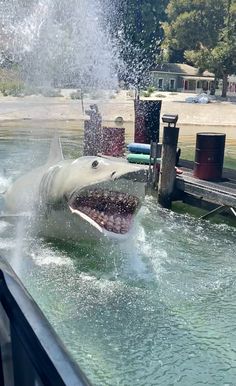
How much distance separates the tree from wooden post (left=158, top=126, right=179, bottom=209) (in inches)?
1733

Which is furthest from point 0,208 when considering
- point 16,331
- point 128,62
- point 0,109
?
point 128,62

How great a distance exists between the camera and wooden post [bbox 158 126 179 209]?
12195 millimetres

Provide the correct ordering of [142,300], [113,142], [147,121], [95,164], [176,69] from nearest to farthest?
[142,300] < [95,164] < [147,121] < [113,142] < [176,69]

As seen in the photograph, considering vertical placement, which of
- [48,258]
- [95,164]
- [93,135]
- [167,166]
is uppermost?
[95,164]

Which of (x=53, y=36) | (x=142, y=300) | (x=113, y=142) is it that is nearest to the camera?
(x=142, y=300)

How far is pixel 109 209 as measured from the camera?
7.23 meters

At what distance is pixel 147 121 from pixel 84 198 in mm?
9589

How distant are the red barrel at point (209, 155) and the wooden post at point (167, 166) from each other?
63 cm

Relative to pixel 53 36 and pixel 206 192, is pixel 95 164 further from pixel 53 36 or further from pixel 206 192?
pixel 53 36

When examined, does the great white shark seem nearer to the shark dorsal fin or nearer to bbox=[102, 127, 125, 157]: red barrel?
the shark dorsal fin

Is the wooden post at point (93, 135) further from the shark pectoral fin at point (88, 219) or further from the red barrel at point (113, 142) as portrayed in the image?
the shark pectoral fin at point (88, 219)

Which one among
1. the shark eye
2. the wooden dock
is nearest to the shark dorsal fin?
the shark eye

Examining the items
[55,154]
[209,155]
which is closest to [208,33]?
[209,155]

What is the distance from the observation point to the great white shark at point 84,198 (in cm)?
679
